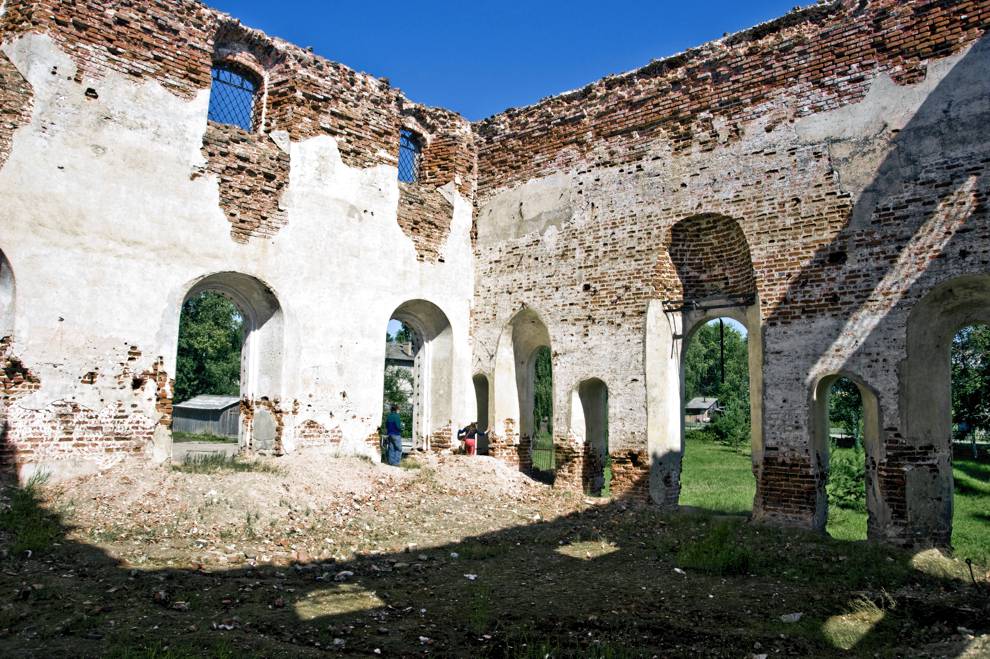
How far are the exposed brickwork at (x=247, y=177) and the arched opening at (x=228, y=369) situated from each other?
2.66 ft

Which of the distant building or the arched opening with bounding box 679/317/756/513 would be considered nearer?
the arched opening with bounding box 679/317/756/513

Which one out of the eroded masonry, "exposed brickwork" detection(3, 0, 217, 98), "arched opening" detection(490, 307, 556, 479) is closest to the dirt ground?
the eroded masonry

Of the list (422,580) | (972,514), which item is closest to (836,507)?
(972,514)

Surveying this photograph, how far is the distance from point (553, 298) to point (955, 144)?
5941 mm

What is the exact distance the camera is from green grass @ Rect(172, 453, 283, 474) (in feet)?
29.8

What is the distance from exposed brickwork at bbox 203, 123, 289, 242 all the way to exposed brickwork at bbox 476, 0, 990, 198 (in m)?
4.12

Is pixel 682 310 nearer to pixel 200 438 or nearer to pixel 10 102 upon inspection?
pixel 10 102

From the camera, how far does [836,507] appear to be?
15445 mm

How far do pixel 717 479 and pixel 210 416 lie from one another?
64.5 ft

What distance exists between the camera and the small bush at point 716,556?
7406mm

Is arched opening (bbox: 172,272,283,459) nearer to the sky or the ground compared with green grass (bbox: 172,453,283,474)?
nearer to the sky

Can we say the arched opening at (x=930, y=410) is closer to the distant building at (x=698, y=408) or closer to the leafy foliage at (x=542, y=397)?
the leafy foliage at (x=542, y=397)

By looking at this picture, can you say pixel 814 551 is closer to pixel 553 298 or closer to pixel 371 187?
pixel 553 298

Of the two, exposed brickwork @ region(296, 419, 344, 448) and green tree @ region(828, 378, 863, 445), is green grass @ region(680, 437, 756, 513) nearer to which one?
green tree @ region(828, 378, 863, 445)
